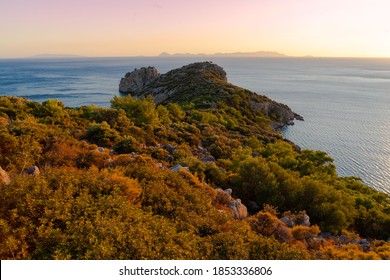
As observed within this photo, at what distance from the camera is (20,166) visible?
1259cm

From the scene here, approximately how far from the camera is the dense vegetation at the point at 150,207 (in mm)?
7184

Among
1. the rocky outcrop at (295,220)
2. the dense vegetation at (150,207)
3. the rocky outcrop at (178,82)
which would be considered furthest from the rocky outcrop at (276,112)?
the rocky outcrop at (295,220)

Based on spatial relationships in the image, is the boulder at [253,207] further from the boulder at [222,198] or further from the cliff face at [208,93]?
the cliff face at [208,93]

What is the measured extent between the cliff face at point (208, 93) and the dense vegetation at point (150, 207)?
45919mm

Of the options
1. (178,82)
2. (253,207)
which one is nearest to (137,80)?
(178,82)

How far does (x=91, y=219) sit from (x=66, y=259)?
4.71ft

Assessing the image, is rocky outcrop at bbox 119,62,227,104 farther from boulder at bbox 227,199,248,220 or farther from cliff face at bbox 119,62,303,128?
Result: boulder at bbox 227,199,248,220

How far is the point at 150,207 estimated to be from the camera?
32.1 ft

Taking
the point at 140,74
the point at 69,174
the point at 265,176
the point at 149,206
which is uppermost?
the point at 140,74

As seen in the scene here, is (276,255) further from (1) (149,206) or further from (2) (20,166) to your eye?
(2) (20,166)

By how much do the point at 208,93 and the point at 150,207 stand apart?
67.0m

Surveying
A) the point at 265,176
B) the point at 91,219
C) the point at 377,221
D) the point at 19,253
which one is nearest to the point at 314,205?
the point at 265,176

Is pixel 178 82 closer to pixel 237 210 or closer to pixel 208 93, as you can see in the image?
pixel 208 93

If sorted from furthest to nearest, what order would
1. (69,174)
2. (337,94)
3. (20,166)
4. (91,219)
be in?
(337,94) < (20,166) < (69,174) < (91,219)
